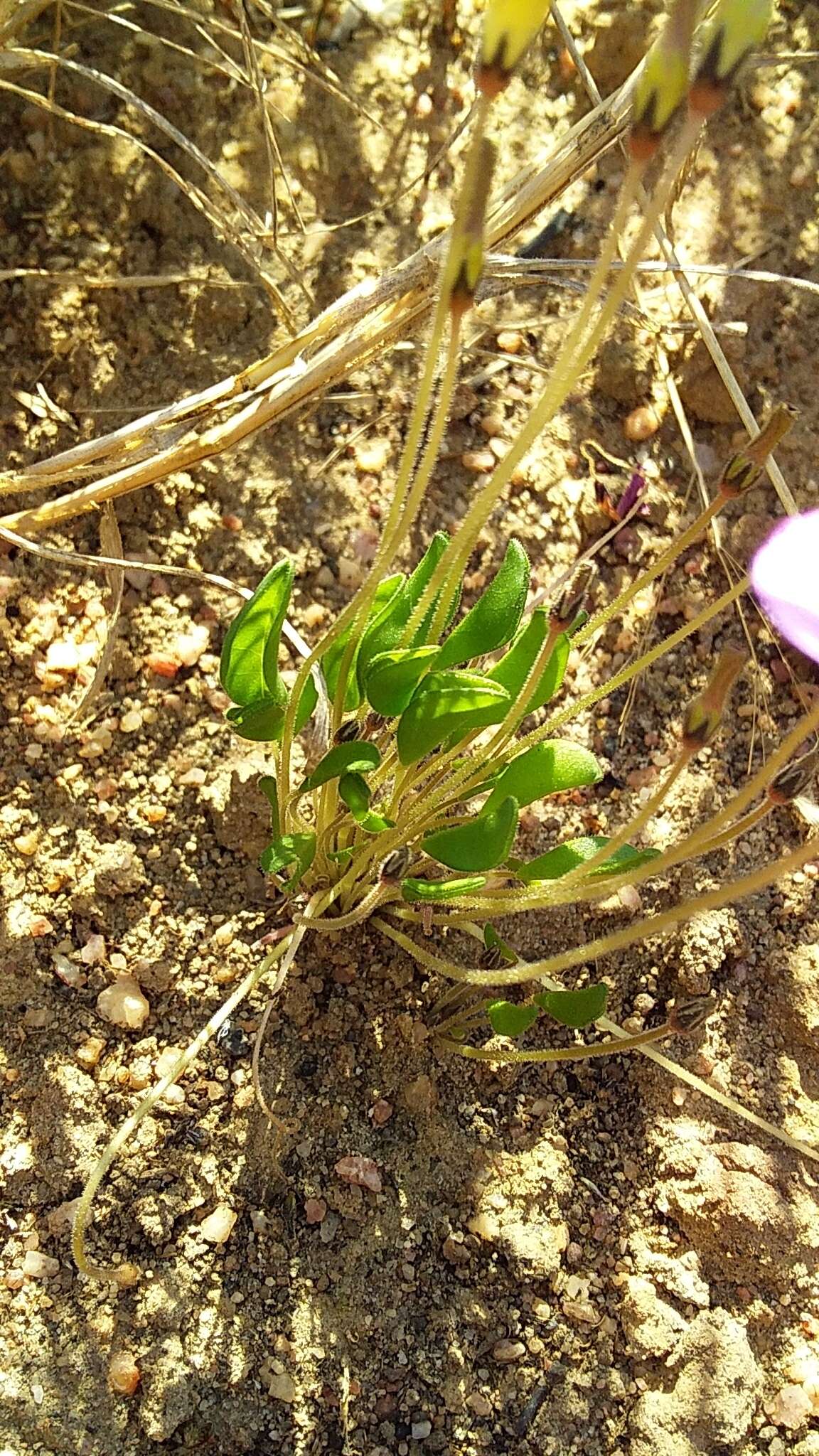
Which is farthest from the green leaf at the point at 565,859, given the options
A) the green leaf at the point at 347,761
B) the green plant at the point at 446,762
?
the green leaf at the point at 347,761

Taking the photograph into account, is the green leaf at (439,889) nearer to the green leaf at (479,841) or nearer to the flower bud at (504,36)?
the green leaf at (479,841)

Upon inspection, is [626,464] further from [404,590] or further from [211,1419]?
[211,1419]

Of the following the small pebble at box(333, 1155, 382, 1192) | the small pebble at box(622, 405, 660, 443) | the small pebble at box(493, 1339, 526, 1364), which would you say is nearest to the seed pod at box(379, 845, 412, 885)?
the small pebble at box(333, 1155, 382, 1192)

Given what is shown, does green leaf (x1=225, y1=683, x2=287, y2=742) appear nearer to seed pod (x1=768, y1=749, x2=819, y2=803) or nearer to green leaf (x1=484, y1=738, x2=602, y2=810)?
green leaf (x1=484, y1=738, x2=602, y2=810)

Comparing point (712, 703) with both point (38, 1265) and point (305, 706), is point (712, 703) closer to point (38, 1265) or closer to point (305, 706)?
point (305, 706)

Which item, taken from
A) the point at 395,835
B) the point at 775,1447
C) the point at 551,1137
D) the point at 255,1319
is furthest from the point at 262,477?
the point at 775,1447
